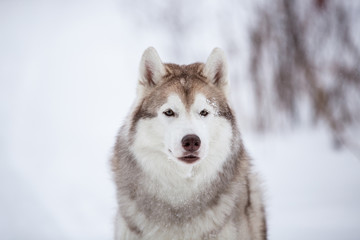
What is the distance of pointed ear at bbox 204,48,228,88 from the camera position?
11.1 ft

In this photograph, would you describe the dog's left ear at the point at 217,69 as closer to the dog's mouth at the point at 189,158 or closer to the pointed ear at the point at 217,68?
the pointed ear at the point at 217,68

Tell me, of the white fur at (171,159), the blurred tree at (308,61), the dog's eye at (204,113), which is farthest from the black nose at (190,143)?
the blurred tree at (308,61)

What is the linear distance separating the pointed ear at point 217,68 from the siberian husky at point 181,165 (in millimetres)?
14

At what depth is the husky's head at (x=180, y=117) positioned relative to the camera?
113 inches

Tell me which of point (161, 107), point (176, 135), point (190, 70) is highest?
point (190, 70)

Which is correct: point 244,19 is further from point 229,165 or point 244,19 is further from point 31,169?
point 229,165

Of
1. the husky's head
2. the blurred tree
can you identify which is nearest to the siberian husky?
the husky's head

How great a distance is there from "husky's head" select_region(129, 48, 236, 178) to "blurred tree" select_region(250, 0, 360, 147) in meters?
5.01

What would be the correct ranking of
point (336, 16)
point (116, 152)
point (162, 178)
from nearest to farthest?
point (162, 178)
point (116, 152)
point (336, 16)

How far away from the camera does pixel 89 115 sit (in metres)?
15.5

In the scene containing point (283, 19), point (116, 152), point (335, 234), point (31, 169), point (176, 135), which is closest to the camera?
point (176, 135)

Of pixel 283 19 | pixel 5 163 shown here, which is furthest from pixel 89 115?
pixel 283 19

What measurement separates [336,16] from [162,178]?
25.3 ft

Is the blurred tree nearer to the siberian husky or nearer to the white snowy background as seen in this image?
the white snowy background
